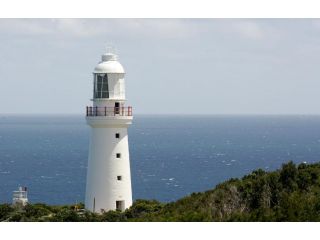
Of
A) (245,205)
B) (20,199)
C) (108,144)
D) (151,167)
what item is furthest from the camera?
(151,167)

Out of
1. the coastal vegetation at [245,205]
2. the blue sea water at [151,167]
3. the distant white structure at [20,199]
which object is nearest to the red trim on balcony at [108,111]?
the coastal vegetation at [245,205]

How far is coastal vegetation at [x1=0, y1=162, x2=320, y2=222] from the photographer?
21.8 meters

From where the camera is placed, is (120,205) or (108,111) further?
(120,205)

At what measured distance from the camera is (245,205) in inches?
965

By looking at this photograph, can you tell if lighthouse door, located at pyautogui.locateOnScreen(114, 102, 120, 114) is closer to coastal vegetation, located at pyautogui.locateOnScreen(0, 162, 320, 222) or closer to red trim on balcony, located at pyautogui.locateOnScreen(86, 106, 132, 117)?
red trim on balcony, located at pyautogui.locateOnScreen(86, 106, 132, 117)

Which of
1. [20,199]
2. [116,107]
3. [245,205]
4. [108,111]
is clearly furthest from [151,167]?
[245,205]

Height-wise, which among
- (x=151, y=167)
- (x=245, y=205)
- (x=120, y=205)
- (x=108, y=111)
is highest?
(x=151, y=167)

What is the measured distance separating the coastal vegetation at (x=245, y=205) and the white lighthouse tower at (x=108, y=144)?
3.95 ft

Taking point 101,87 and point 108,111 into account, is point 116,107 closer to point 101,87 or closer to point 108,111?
point 108,111

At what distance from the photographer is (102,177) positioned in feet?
103

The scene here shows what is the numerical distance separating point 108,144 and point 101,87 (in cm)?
247

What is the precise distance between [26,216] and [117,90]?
667 cm

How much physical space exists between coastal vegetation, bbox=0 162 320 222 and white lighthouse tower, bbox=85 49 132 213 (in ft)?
3.95
